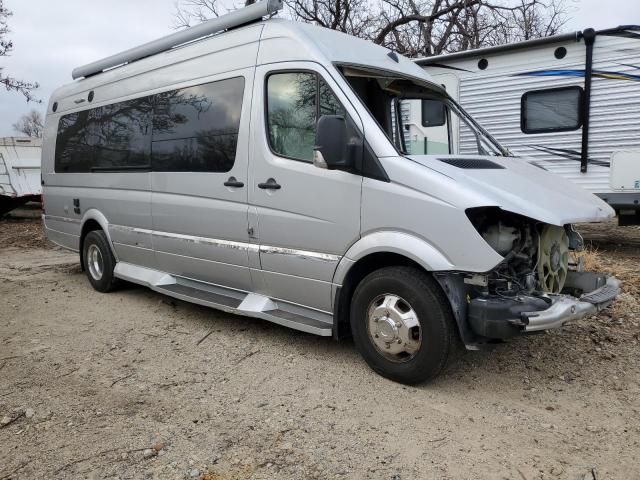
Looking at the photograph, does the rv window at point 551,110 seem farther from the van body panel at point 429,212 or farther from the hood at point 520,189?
the van body panel at point 429,212

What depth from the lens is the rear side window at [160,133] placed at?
4.64 meters

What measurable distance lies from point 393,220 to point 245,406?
1.50 meters

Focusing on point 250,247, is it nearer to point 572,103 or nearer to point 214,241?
point 214,241

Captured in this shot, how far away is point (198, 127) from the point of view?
4910mm

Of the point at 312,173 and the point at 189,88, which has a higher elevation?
the point at 189,88

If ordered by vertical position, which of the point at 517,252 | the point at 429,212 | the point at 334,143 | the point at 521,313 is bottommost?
the point at 521,313

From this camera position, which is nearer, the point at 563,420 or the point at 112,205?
the point at 563,420

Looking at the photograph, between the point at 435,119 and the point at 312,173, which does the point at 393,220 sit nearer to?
the point at 312,173

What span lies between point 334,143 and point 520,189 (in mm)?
1222

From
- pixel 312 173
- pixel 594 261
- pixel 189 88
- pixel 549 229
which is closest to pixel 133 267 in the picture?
pixel 189 88

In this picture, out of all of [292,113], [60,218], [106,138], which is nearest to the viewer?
[292,113]

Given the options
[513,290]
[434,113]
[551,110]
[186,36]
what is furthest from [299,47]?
[551,110]

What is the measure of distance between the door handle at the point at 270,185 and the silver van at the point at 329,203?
0.04 ft

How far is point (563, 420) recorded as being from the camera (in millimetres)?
3264
